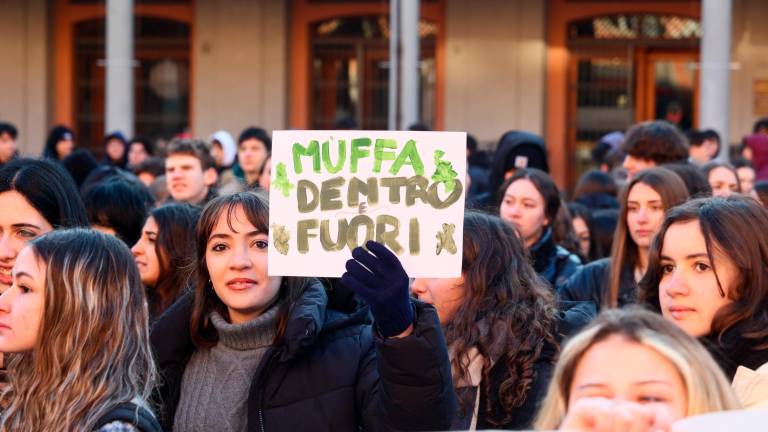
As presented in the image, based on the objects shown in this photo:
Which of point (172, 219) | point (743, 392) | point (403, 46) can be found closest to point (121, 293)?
point (743, 392)

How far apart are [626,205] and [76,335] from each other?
3378 mm

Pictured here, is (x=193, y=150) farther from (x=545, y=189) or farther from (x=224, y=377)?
(x=224, y=377)

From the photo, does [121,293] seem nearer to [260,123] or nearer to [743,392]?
[743,392]

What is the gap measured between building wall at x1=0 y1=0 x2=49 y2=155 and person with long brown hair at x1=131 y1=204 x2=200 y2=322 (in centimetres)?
1553

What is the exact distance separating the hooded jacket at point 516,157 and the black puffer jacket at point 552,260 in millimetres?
1934

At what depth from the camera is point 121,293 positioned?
11.6 feet

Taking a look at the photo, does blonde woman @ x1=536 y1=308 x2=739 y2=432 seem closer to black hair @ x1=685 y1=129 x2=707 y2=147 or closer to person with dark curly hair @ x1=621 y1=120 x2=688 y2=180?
person with dark curly hair @ x1=621 y1=120 x2=688 y2=180

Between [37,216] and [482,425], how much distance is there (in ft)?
5.35

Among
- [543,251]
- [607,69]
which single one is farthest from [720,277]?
[607,69]

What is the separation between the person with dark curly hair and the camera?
768 cm

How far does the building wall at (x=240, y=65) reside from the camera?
20.3 meters

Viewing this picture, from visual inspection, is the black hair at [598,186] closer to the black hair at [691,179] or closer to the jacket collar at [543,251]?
the jacket collar at [543,251]

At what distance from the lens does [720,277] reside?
13.4ft

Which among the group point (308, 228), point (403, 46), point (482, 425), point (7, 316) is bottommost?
point (482, 425)
